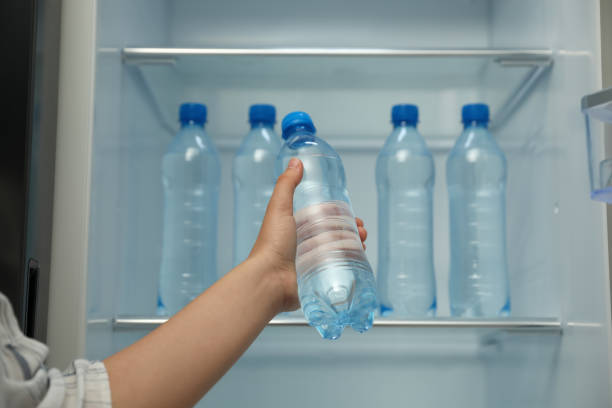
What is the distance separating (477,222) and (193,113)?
0.58m

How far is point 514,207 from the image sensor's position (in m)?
1.15

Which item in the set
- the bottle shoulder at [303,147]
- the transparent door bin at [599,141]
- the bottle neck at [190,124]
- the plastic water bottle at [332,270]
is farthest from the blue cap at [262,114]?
the transparent door bin at [599,141]

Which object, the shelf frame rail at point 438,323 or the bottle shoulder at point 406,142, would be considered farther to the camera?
the bottle shoulder at point 406,142

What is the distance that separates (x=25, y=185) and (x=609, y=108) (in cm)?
72

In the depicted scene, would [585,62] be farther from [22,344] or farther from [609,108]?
[22,344]

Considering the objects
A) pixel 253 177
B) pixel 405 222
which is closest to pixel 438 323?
pixel 405 222

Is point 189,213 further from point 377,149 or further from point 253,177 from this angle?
point 377,149

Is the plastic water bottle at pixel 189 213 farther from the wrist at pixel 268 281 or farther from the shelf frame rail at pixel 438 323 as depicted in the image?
the wrist at pixel 268 281

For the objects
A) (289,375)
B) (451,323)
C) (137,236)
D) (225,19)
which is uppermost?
(225,19)

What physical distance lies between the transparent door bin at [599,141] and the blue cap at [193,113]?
66cm

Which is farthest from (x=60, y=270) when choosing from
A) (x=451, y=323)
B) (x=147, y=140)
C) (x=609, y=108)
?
(x=609, y=108)

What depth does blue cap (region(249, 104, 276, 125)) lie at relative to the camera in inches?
43.4

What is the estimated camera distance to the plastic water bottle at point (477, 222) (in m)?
1.08

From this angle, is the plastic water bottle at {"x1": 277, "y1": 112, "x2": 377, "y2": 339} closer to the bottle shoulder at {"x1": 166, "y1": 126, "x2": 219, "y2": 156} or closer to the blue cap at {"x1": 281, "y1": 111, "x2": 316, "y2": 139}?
the blue cap at {"x1": 281, "y1": 111, "x2": 316, "y2": 139}
